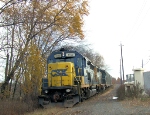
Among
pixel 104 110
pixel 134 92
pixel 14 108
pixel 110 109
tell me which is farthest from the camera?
pixel 134 92

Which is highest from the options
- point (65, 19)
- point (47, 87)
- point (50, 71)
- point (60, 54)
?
point (65, 19)

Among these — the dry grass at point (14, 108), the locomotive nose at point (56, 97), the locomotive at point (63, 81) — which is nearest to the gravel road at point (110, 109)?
the locomotive at point (63, 81)

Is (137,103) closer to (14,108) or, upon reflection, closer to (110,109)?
(110,109)

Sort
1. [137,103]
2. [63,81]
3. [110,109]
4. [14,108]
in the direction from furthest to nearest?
[63,81] < [137,103] < [14,108] < [110,109]

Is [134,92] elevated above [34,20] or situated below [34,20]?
below

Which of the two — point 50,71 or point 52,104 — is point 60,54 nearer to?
point 50,71

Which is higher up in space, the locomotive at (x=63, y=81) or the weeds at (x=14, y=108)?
the locomotive at (x=63, y=81)

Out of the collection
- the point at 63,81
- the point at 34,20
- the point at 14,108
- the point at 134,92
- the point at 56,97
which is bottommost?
the point at 14,108

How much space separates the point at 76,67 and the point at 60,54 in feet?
4.97

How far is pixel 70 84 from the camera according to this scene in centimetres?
1617

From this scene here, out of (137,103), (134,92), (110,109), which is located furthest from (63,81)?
(134,92)

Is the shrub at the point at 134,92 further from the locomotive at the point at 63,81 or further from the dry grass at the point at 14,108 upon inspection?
the dry grass at the point at 14,108

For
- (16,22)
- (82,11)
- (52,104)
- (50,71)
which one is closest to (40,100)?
(52,104)

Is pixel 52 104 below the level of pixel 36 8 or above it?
below
